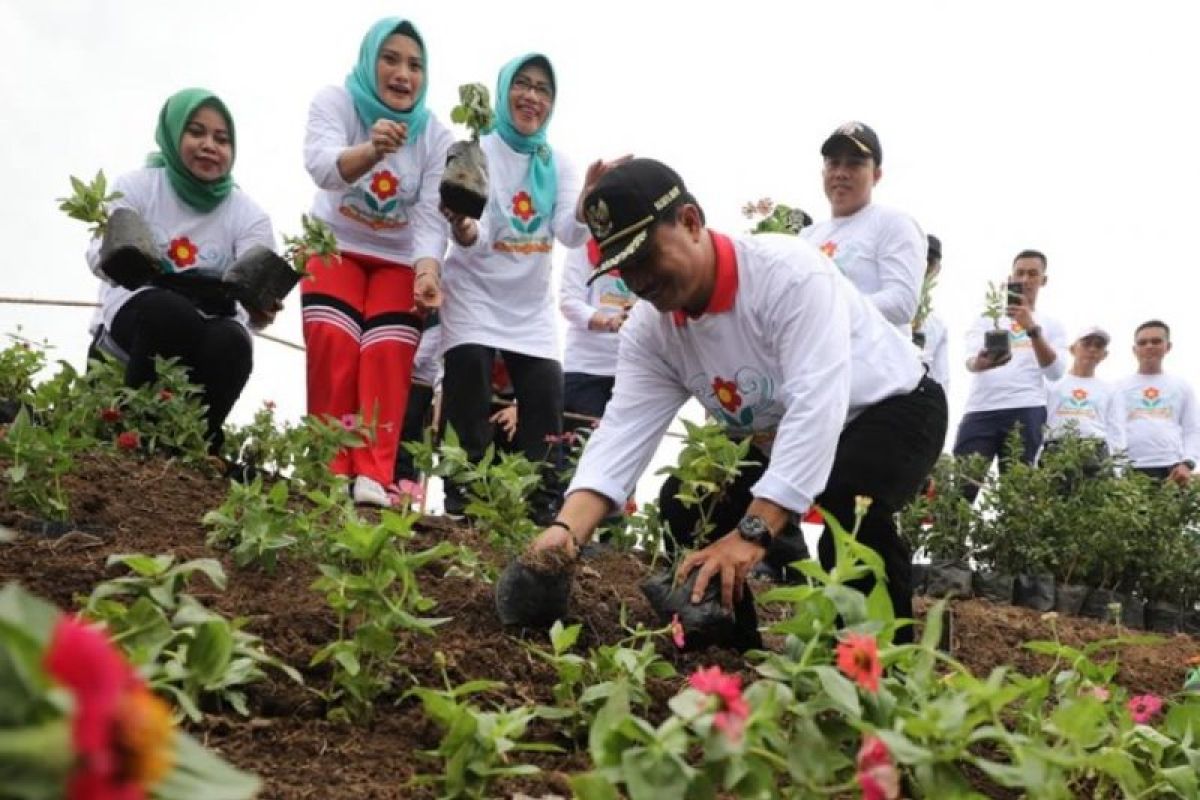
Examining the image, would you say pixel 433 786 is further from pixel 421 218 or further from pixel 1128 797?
pixel 421 218

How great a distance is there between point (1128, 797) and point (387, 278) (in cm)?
340

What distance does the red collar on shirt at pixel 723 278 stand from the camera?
307 cm

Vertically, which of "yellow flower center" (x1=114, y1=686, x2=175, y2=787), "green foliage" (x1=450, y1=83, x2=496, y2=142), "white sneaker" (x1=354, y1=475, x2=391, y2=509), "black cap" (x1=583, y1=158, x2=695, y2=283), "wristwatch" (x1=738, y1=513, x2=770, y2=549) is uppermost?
"green foliage" (x1=450, y1=83, x2=496, y2=142)

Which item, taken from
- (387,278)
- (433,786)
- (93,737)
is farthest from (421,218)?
(93,737)

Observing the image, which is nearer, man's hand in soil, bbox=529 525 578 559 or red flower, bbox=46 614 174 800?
red flower, bbox=46 614 174 800

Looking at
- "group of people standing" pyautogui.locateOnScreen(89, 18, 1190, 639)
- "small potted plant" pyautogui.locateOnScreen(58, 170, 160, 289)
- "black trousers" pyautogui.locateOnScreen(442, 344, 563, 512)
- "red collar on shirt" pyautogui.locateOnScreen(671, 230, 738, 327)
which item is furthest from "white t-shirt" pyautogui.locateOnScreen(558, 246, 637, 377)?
"red collar on shirt" pyautogui.locateOnScreen(671, 230, 738, 327)

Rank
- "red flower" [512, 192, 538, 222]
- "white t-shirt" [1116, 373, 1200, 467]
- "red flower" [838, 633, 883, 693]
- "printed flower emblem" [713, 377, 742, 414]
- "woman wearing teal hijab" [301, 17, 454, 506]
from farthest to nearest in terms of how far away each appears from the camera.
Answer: "white t-shirt" [1116, 373, 1200, 467] < "red flower" [512, 192, 538, 222] < "woman wearing teal hijab" [301, 17, 454, 506] < "printed flower emblem" [713, 377, 742, 414] < "red flower" [838, 633, 883, 693]

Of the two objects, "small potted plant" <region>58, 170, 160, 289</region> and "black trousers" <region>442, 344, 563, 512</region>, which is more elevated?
"small potted plant" <region>58, 170, 160, 289</region>

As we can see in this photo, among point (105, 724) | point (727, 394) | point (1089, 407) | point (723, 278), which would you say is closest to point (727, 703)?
point (105, 724)

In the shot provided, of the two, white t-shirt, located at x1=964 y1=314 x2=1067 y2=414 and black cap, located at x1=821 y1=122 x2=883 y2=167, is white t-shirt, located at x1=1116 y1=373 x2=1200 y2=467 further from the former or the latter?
black cap, located at x1=821 y1=122 x2=883 y2=167

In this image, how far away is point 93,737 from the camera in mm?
640

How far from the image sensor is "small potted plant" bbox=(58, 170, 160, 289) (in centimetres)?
444

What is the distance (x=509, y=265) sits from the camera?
203 inches

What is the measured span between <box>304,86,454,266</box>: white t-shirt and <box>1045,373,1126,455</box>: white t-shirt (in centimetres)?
431
